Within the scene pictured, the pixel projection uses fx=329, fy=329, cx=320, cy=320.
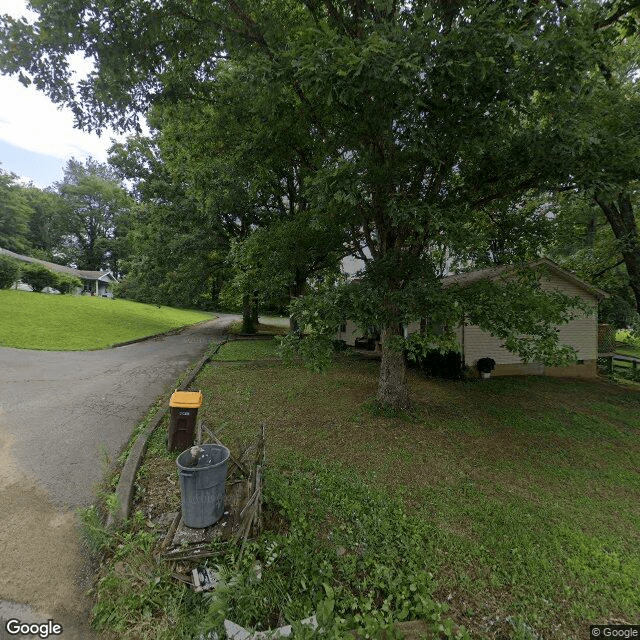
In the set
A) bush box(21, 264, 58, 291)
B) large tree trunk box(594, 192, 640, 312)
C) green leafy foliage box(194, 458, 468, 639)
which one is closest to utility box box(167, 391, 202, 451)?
green leafy foliage box(194, 458, 468, 639)

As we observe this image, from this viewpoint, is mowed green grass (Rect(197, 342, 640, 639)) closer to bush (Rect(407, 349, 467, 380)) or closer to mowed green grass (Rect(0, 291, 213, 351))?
bush (Rect(407, 349, 467, 380))

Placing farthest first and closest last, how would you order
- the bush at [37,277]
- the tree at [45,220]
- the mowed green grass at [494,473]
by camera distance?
the tree at [45,220]
the bush at [37,277]
the mowed green grass at [494,473]

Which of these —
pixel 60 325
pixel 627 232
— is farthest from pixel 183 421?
pixel 60 325

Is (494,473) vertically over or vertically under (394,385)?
under

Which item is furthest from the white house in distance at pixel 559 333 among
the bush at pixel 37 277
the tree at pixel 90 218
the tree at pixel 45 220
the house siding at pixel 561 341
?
the tree at pixel 45 220

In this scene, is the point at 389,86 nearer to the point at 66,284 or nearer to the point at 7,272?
the point at 7,272

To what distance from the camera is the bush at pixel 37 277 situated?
22.7m

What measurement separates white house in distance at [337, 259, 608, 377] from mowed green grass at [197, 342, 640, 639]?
196cm

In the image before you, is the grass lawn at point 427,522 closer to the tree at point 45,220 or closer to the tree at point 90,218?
the tree at point 90,218

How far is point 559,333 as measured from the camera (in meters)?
11.4

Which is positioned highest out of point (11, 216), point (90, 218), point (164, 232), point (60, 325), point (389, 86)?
point (90, 218)

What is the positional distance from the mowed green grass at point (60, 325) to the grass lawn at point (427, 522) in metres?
7.92

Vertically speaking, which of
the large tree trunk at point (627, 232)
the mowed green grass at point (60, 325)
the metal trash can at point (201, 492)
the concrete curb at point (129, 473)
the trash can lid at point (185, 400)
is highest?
the large tree trunk at point (627, 232)

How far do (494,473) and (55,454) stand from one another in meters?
5.80
